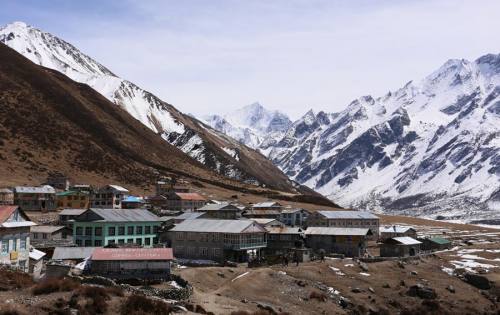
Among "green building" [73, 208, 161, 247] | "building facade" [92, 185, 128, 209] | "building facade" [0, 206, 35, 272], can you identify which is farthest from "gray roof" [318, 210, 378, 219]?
"building facade" [0, 206, 35, 272]

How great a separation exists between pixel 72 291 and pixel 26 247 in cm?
1658

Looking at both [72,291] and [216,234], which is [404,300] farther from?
[72,291]

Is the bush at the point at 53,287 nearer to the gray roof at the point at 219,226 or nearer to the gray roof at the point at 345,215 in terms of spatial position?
the gray roof at the point at 219,226

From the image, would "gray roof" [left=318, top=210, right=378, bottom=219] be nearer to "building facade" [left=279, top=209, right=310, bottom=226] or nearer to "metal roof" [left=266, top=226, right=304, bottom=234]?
"building facade" [left=279, top=209, right=310, bottom=226]

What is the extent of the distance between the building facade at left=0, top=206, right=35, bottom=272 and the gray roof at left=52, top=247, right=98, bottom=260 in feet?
49.6

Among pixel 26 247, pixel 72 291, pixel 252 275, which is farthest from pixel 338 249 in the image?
pixel 72 291

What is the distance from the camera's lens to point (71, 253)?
3140 inches

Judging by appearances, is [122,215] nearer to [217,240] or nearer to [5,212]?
[217,240]

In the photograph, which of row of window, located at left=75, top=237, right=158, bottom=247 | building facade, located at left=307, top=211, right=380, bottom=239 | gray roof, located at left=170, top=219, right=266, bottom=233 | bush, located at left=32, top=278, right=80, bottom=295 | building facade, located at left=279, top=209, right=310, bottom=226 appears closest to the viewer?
bush, located at left=32, top=278, right=80, bottom=295

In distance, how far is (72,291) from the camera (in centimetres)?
4838

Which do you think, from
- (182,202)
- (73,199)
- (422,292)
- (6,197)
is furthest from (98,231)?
(182,202)

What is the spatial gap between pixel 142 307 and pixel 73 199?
104372 mm

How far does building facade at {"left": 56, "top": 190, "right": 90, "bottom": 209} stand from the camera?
144 m

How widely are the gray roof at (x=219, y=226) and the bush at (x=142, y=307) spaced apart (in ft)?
162
